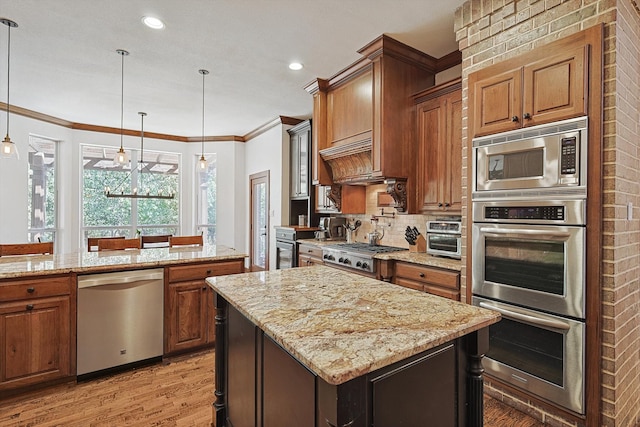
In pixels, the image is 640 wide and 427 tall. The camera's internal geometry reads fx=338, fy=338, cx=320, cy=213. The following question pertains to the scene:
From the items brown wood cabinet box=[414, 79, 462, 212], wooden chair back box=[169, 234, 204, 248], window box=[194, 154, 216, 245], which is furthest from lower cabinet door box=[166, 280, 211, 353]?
window box=[194, 154, 216, 245]

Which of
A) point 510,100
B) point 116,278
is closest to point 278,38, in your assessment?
point 510,100

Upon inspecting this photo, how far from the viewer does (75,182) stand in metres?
6.06

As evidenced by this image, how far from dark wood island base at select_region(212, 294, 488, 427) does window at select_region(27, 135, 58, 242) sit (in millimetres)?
5554

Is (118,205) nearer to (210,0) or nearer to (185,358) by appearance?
(185,358)

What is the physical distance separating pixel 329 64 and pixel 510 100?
6.56 ft

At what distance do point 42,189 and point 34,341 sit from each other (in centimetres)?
434

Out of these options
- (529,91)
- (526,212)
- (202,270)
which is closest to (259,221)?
(202,270)

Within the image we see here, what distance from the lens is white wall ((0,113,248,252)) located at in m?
4.88

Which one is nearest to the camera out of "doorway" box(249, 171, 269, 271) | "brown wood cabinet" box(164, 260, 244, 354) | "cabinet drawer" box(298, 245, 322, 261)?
"brown wood cabinet" box(164, 260, 244, 354)

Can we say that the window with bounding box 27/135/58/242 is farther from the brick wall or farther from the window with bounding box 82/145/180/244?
the brick wall

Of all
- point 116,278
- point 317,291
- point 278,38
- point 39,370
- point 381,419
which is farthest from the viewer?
point 278,38

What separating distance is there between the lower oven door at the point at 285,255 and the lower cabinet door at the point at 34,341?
2.86 metres

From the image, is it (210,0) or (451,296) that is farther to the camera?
(451,296)

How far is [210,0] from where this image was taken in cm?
250
